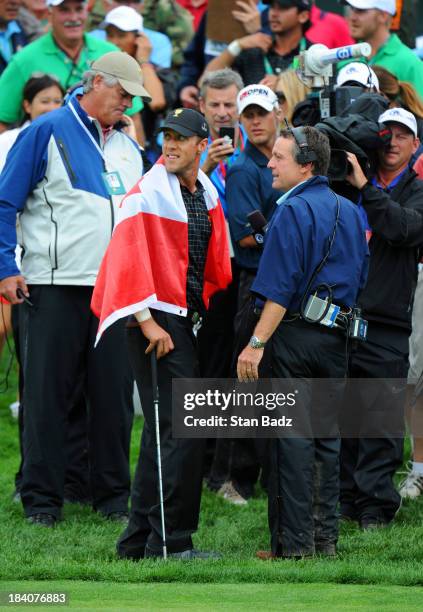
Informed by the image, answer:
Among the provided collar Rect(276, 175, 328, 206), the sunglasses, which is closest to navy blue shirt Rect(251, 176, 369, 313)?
collar Rect(276, 175, 328, 206)

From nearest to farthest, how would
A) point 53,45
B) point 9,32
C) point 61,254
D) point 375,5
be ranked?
1. point 61,254
2. point 375,5
3. point 53,45
4. point 9,32

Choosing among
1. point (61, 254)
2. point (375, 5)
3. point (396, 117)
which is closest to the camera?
point (61, 254)

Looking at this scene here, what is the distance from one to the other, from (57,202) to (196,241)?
1.29 m

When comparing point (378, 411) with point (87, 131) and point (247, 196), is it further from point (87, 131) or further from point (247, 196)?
point (87, 131)

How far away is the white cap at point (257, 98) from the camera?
8.88 meters

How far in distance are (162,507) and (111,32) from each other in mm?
5415

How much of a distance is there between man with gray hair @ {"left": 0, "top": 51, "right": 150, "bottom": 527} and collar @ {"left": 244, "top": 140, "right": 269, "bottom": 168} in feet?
2.93

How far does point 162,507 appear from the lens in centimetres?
701

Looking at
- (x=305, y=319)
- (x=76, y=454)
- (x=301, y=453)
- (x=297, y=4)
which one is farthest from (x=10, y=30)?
(x=301, y=453)

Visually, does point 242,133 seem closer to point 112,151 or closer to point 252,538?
point 112,151

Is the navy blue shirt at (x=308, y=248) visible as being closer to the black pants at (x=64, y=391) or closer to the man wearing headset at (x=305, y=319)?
the man wearing headset at (x=305, y=319)

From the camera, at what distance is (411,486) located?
9.06 metres

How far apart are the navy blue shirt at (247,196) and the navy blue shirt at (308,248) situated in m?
1.42

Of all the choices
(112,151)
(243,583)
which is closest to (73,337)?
(112,151)
